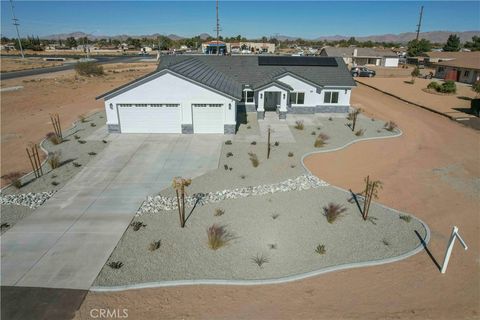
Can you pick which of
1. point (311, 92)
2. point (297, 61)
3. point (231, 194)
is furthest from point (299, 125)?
point (231, 194)

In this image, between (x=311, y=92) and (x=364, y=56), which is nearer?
(x=311, y=92)

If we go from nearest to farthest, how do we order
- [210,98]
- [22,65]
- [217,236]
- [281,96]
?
[217,236] → [210,98] → [281,96] → [22,65]

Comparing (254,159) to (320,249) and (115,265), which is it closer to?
(320,249)

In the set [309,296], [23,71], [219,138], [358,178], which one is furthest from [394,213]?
[23,71]

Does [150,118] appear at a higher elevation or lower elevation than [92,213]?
higher

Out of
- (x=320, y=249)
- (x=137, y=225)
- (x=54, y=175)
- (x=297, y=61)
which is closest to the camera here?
(x=320, y=249)

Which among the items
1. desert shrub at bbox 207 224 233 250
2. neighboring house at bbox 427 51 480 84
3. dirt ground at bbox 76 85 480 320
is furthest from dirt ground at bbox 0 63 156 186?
neighboring house at bbox 427 51 480 84

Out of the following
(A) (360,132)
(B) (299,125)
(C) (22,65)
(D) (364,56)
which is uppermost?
(D) (364,56)

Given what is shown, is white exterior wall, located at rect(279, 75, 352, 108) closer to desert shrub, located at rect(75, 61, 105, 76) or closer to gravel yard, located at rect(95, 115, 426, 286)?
gravel yard, located at rect(95, 115, 426, 286)
